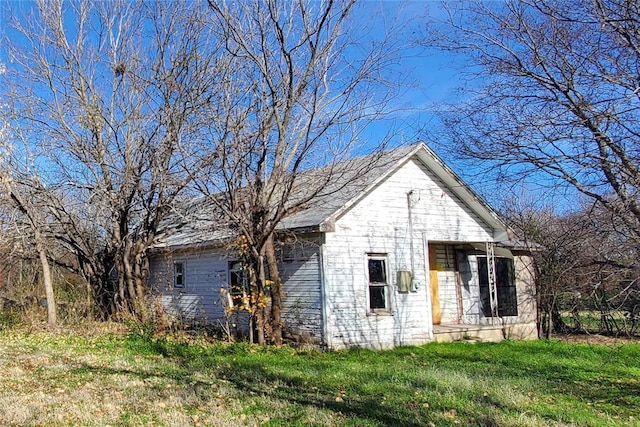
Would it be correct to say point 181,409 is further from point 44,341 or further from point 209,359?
point 44,341

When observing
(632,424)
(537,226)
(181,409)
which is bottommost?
(632,424)

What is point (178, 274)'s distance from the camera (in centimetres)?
1906

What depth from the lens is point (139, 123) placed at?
1572cm

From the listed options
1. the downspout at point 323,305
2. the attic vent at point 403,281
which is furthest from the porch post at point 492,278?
the downspout at point 323,305

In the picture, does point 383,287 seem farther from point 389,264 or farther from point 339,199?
point 339,199

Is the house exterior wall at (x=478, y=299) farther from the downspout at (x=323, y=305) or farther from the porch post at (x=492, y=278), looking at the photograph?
the downspout at (x=323, y=305)

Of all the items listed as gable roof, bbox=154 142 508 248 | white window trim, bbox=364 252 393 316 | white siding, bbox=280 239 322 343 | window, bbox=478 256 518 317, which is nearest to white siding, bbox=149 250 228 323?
gable roof, bbox=154 142 508 248

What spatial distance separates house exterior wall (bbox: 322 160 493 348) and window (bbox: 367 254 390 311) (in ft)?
0.49

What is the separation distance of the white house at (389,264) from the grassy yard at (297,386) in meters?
1.22

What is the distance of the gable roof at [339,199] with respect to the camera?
43.0ft

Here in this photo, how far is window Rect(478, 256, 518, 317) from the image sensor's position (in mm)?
17172

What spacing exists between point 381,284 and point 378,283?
8cm

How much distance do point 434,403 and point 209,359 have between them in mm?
5127

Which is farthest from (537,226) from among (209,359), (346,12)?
(209,359)
